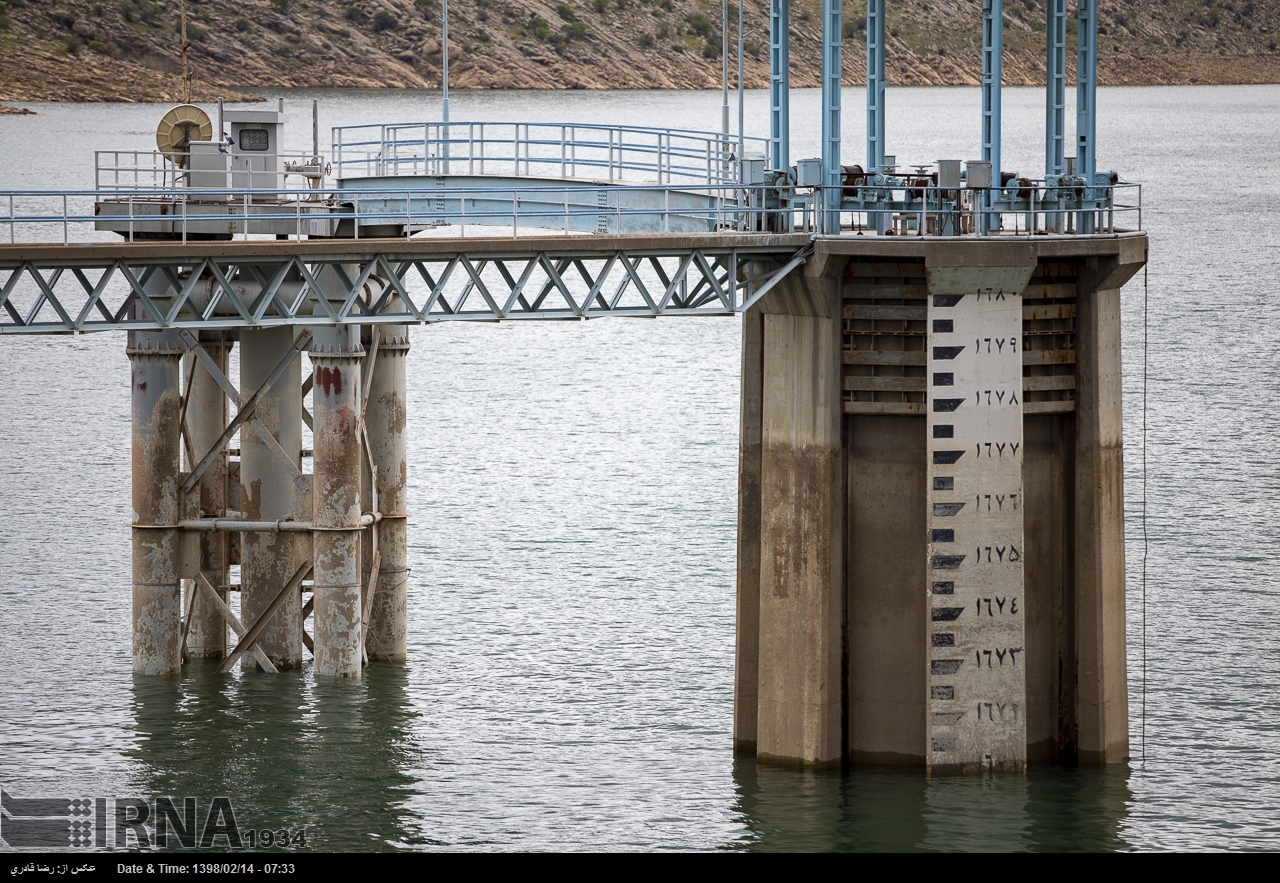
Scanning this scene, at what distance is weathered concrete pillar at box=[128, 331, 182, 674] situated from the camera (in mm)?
37344

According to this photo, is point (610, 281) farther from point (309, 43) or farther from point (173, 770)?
point (309, 43)

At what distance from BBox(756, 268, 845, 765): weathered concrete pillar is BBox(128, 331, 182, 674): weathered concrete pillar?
37.1 ft

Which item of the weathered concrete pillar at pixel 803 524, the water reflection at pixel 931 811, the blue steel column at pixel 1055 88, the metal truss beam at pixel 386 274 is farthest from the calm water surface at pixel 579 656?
the blue steel column at pixel 1055 88

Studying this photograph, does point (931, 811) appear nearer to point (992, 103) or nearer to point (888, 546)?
point (888, 546)

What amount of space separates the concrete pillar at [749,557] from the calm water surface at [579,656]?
40.7 inches

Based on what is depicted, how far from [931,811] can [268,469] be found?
46.1ft

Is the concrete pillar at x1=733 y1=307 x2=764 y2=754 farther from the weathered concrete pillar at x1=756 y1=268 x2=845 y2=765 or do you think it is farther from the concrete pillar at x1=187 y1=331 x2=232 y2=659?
the concrete pillar at x1=187 y1=331 x2=232 y2=659

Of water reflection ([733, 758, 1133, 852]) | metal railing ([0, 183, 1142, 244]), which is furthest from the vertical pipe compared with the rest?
water reflection ([733, 758, 1133, 852])

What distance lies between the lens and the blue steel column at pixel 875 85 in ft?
107

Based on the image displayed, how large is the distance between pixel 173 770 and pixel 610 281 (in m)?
71.6

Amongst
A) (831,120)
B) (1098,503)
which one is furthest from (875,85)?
(1098,503)

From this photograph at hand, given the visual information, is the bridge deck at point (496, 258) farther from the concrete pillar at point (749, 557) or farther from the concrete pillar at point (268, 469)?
the concrete pillar at point (268, 469)
